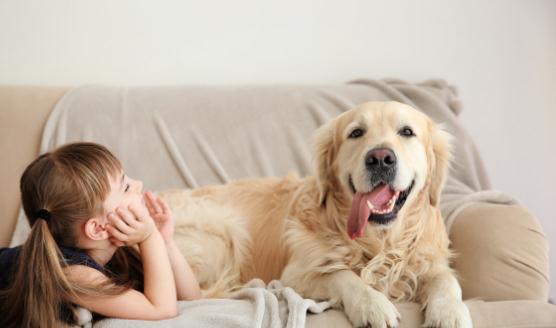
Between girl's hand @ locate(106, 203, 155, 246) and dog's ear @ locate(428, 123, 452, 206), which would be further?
dog's ear @ locate(428, 123, 452, 206)

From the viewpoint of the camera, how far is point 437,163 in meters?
1.71

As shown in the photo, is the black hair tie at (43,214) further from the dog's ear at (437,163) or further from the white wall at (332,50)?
the white wall at (332,50)

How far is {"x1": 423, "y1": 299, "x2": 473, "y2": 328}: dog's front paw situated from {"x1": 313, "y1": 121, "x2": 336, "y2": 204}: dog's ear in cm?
52

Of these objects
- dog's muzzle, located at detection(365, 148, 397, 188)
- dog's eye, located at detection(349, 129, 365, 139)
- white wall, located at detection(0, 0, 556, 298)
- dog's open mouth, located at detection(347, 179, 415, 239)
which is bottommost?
dog's open mouth, located at detection(347, 179, 415, 239)

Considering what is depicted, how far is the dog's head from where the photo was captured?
1493mm

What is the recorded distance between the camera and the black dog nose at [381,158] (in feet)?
4.81

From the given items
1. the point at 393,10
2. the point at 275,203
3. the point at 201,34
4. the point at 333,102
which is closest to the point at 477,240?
the point at 275,203

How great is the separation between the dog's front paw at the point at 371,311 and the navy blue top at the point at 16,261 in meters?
0.69

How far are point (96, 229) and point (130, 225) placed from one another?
10cm

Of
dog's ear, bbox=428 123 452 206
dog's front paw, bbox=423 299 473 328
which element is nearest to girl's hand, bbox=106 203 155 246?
dog's front paw, bbox=423 299 473 328

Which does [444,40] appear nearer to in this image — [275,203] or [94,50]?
[275,203]

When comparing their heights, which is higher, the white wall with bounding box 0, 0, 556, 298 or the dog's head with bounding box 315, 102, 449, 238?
the white wall with bounding box 0, 0, 556, 298

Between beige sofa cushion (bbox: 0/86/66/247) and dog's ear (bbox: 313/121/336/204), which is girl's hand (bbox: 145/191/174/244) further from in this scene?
beige sofa cushion (bbox: 0/86/66/247)

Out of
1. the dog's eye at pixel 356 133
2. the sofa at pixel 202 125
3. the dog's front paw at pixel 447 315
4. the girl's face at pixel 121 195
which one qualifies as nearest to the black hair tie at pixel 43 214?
the girl's face at pixel 121 195
